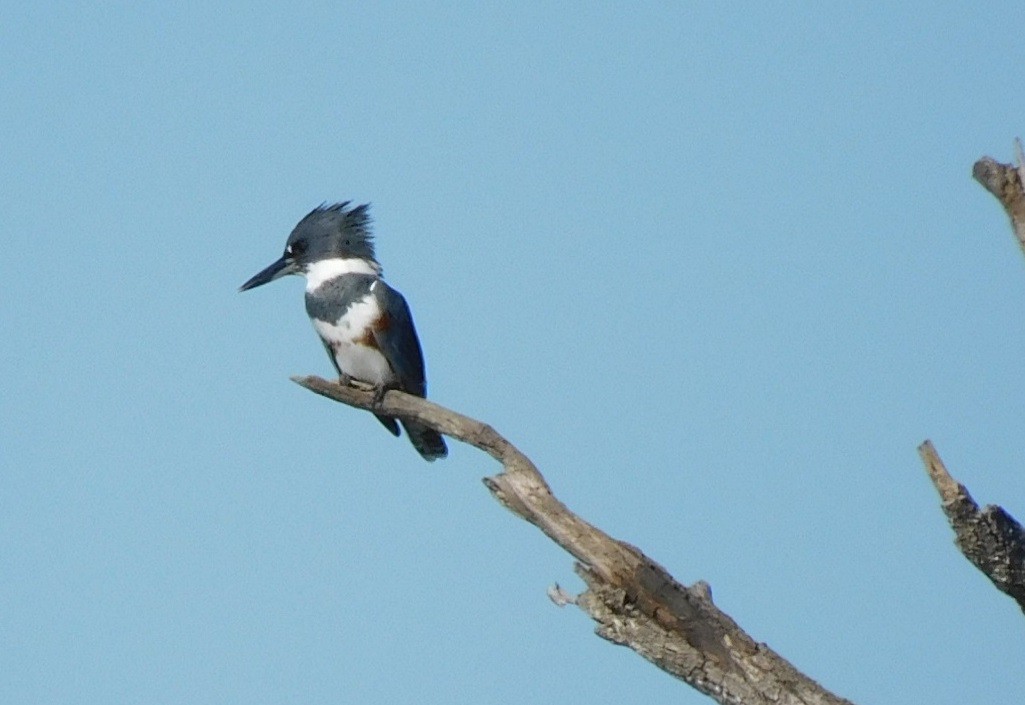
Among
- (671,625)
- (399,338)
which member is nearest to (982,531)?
(671,625)

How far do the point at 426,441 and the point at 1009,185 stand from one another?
353 cm

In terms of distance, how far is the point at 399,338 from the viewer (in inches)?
280

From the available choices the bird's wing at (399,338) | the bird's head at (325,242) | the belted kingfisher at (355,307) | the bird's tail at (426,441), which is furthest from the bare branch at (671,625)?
the bird's head at (325,242)

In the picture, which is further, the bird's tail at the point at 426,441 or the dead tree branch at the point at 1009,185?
the bird's tail at the point at 426,441

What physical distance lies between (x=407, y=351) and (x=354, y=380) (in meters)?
0.36

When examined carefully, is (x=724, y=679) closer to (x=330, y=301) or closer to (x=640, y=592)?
(x=640, y=592)

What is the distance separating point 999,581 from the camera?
4.39 meters

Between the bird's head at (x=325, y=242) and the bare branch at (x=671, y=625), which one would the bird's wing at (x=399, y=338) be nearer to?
the bird's head at (x=325, y=242)

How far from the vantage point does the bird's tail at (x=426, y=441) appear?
7.30 m

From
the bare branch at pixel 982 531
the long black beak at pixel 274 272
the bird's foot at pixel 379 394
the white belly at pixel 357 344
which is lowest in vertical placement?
the bare branch at pixel 982 531

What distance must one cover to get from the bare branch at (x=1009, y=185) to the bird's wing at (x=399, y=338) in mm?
3240

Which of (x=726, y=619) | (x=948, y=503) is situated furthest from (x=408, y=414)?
(x=948, y=503)

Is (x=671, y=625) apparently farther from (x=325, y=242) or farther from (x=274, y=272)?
(x=274, y=272)

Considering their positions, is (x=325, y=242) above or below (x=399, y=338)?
above
